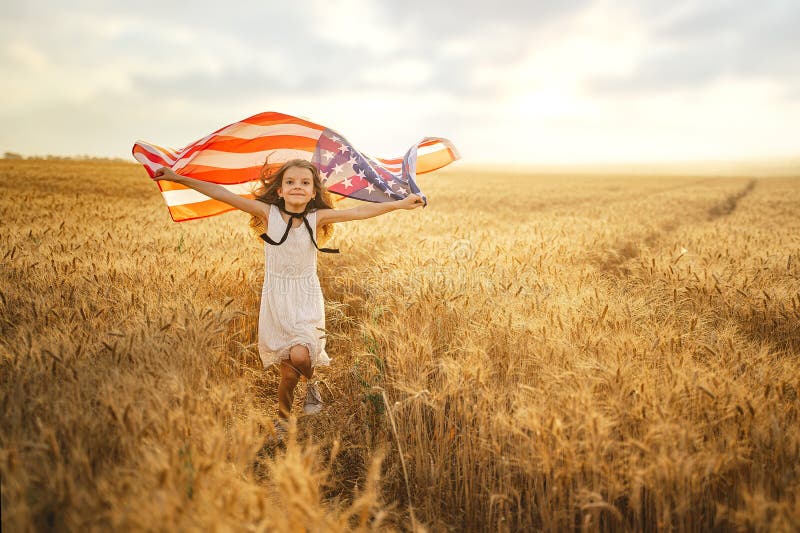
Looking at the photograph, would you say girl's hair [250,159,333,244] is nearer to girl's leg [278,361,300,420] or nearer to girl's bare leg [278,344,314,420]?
girl's bare leg [278,344,314,420]

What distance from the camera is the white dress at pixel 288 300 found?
10.7 feet

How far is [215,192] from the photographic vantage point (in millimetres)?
3285

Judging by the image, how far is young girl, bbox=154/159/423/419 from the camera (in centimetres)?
324

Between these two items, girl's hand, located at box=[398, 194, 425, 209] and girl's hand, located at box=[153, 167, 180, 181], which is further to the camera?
girl's hand, located at box=[398, 194, 425, 209]

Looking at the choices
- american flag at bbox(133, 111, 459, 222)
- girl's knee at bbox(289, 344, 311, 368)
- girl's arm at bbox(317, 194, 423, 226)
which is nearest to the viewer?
girl's knee at bbox(289, 344, 311, 368)

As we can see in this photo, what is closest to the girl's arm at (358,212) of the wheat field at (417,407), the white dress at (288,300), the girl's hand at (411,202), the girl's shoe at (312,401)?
the girl's hand at (411,202)

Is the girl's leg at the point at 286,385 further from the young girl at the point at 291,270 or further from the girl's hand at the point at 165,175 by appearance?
the girl's hand at the point at 165,175

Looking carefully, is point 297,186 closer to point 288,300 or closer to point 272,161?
point 288,300

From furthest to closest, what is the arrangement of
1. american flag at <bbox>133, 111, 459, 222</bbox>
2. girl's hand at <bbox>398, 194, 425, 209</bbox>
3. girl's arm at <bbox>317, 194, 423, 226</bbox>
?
american flag at <bbox>133, 111, 459, 222</bbox>
girl's hand at <bbox>398, 194, 425, 209</bbox>
girl's arm at <bbox>317, 194, 423, 226</bbox>

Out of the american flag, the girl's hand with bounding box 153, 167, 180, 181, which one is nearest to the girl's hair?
the american flag

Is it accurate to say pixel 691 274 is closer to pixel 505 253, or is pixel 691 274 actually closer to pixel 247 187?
pixel 505 253

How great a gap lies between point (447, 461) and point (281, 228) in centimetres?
208

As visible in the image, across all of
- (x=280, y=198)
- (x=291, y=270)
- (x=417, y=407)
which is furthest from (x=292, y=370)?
(x=280, y=198)

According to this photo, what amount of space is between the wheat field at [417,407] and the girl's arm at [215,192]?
861mm
